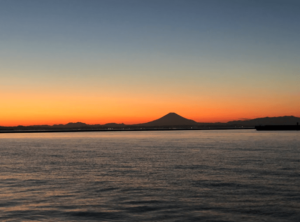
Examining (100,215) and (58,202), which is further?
(58,202)

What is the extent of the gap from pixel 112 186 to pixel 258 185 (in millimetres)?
12259

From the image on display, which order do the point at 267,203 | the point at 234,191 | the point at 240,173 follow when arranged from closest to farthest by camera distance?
the point at 267,203
the point at 234,191
the point at 240,173

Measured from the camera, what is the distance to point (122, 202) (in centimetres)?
2139

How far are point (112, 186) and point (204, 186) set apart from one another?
7.69 m

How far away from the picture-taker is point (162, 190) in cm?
2522

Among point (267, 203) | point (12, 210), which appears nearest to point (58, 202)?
point (12, 210)

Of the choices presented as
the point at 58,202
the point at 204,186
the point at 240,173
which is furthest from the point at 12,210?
the point at 240,173

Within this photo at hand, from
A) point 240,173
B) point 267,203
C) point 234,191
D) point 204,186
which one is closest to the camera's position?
point 267,203

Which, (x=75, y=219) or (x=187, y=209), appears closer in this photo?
(x=75, y=219)

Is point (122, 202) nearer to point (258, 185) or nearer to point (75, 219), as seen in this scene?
point (75, 219)

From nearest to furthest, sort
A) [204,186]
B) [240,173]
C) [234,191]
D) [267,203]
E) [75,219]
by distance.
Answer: [75,219] → [267,203] → [234,191] → [204,186] → [240,173]

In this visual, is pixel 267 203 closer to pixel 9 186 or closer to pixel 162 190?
pixel 162 190

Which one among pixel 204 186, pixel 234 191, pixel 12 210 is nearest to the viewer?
pixel 12 210

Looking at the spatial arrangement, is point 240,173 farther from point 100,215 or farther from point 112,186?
point 100,215
